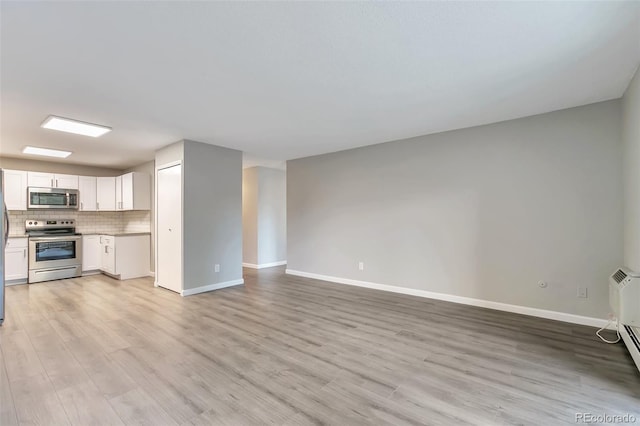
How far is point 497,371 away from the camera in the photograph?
7.75 ft

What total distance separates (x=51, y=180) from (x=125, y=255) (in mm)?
2189

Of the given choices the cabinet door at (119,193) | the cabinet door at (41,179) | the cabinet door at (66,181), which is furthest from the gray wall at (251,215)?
the cabinet door at (41,179)

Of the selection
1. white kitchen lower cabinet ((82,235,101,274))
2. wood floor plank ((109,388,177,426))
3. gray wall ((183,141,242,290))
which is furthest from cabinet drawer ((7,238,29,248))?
wood floor plank ((109,388,177,426))

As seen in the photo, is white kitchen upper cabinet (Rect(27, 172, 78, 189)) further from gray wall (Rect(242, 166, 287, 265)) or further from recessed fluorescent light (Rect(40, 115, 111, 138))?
gray wall (Rect(242, 166, 287, 265))

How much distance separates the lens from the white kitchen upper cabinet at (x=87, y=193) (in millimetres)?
6445

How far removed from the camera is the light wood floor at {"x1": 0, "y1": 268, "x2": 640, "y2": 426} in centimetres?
188

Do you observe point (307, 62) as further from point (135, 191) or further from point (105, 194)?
point (105, 194)

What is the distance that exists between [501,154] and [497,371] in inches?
110

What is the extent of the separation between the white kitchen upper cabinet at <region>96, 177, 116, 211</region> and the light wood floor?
3073 millimetres

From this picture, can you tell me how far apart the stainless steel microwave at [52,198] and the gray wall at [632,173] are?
887 centimetres

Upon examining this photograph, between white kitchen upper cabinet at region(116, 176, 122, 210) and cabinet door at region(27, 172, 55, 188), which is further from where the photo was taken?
white kitchen upper cabinet at region(116, 176, 122, 210)

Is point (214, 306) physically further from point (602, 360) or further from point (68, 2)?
point (602, 360)

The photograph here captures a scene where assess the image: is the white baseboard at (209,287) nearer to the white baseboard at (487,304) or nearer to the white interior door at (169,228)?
the white interior door at (169,228)

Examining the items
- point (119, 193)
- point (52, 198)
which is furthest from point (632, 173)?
point (52, 198)
